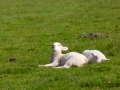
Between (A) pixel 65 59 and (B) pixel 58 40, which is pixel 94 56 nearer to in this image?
(A) pixel 65 59

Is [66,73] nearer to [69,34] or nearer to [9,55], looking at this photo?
[9,55]

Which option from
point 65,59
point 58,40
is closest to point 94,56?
point 65,59

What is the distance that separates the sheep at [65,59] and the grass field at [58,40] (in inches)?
15.9

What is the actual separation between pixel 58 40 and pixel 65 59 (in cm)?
667

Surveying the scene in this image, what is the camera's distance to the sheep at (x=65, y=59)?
1361cm

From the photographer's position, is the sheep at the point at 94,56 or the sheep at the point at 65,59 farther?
the sheep at the point at 94,56

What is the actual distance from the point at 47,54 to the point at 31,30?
24.9 feet

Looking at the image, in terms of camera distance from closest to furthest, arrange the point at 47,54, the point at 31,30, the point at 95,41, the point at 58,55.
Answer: the point at 58,55
the point at 47,54
the point at 95,41
the point at 31,30

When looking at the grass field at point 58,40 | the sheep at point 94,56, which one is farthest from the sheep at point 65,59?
the grass field at point 58,40

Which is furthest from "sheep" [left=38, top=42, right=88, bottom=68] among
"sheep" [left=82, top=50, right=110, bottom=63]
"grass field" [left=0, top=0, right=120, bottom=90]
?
"grass field" [left=0, top=0, right=120, bottom=90]

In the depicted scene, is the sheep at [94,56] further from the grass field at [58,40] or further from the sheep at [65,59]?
the grass field at [58,40]

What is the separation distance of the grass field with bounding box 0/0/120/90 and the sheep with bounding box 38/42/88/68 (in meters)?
0.40

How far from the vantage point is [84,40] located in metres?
19.9

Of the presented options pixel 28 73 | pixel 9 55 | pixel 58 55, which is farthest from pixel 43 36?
pixel 28 73
